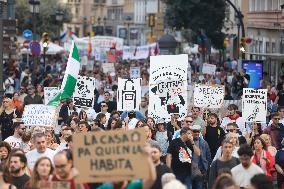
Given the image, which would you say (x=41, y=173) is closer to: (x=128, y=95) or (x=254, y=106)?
(x=254, y=106)

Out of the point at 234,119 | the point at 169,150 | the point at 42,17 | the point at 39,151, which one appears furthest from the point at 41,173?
the point at 42,17

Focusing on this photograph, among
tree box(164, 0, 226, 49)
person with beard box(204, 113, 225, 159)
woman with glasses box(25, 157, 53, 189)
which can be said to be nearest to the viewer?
woman with glasses box(25, 157, 53, 189)

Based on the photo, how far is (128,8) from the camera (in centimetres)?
14012

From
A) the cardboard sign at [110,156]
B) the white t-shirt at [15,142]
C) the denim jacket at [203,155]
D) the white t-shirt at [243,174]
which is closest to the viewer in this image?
the cardboard sign at [110,156]

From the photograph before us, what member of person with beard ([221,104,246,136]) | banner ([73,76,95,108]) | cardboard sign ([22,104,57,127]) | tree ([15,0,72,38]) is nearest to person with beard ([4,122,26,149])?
cardboard sign ([22,104,57,127])

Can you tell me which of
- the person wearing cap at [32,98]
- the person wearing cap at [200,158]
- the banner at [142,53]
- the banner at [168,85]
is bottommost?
the person wearing cap at [200,158]

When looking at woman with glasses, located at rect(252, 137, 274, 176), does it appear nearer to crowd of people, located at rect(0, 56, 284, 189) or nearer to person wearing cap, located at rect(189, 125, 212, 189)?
crowd of people, located at rect(0, 56, 284, 189)

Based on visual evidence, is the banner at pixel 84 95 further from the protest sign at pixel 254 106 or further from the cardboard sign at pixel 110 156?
the cardboard sign at pixel 110 156

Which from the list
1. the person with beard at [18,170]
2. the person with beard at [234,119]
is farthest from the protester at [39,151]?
the person with beard at [234,119]

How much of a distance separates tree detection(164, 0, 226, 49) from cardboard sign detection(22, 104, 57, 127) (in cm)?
4006

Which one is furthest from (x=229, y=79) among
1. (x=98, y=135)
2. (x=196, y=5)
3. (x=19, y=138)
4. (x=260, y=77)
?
(x=98, y=135)

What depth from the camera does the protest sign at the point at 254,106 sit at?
2172 centimetres

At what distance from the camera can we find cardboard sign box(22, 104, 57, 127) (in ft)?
66.6

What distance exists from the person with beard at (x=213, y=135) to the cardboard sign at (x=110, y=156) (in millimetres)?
8502
